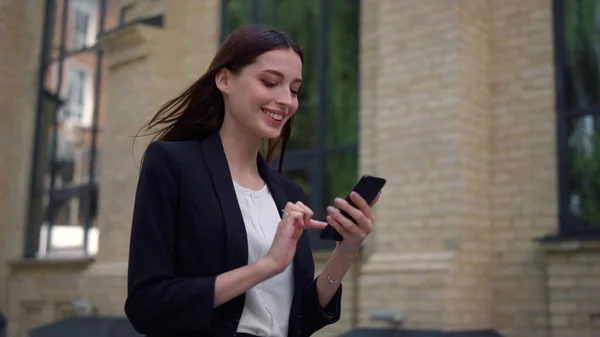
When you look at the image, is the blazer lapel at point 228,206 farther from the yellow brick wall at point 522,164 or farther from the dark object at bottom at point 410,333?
the yellow brick wall at point 522,164

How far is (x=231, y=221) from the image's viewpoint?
1783mm

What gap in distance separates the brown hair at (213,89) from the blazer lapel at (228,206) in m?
0.10

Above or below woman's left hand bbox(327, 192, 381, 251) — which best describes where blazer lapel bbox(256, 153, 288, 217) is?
above

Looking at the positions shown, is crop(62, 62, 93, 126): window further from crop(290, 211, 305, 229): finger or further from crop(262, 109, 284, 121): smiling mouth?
crop(290, 211, 305, 229): finger

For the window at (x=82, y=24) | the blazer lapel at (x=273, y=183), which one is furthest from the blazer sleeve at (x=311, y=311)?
the window at (x=82, y=24)

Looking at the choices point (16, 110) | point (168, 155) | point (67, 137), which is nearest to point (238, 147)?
Result: point (168, 155)

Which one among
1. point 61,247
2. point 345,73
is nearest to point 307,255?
point 345,73

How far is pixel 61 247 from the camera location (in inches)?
491

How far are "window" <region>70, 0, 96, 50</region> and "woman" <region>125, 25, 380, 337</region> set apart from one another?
1185 centimetres

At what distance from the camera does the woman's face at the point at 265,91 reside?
191cm

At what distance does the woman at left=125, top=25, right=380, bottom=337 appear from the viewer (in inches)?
66.8

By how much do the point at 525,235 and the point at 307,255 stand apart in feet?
17.1

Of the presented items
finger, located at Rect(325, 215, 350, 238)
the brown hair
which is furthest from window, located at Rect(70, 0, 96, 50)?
finger, located at Rect(325, 215, 350, 238)

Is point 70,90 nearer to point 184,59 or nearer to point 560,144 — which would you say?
point 184,59
